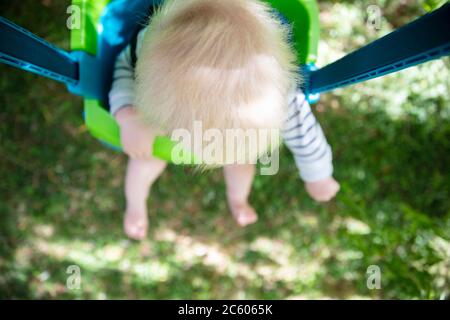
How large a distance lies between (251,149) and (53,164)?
93 cm

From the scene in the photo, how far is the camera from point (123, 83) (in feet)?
3.36

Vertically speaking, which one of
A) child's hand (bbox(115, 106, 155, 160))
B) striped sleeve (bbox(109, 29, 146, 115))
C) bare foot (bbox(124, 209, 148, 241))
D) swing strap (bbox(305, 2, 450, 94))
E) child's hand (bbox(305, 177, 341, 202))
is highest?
striped sleeve (bbox(109, 29, 146, 115))

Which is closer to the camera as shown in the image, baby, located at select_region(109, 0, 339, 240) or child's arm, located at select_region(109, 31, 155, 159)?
baby, located at select_region(109, 0, 339, 240)

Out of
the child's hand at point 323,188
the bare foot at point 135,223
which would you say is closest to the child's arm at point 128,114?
the bare foot at point 135,223

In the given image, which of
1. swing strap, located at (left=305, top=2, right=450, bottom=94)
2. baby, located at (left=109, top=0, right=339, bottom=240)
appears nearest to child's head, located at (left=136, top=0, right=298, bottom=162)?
baby, located at (left=109, top=0, right=339, bottom=240)

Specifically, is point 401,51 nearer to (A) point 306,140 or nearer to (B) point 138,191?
(A) point 306,140

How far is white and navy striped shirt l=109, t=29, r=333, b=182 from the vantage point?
0.99 meters

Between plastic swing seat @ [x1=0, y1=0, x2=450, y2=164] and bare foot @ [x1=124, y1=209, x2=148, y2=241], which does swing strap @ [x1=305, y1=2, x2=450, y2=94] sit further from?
bare foot @ [x1=124, y1=209, x2=148, y2=241]

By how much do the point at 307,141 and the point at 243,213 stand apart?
1.58 feet

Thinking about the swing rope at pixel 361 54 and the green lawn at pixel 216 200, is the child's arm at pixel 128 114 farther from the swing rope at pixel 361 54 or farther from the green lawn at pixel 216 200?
the green lawn at pixel 216 200

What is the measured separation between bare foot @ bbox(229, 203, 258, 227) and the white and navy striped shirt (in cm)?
36

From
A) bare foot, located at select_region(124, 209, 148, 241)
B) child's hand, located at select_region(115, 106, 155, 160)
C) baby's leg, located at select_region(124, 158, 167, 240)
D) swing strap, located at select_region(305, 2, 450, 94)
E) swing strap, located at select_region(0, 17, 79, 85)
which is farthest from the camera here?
bare foot, located at select_region(124, 209, 148, 241)

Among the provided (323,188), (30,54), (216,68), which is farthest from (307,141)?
(30,54)

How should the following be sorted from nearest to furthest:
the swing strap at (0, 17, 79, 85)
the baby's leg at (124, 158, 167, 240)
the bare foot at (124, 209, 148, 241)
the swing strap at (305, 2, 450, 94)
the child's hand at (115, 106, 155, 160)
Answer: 1. the swing strap at (305, 2, 450, 94)
2. the swing strap at (0, 17, 79, 85)
3. the child's hand at (115, 106, 155, 160)
4. the baby's leg at (124, 158, 167, 240)
5. the bare foot at (124, 209, 148, 241)
